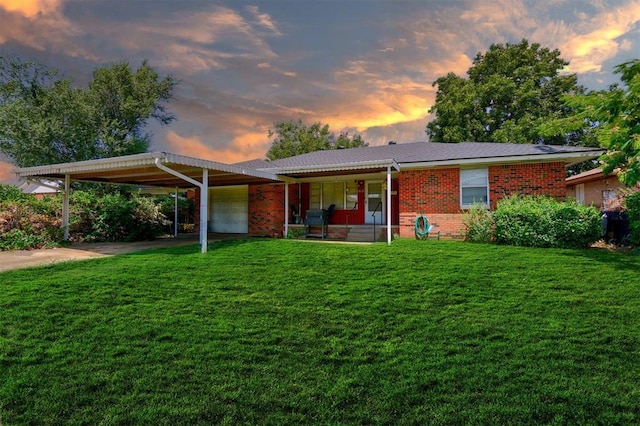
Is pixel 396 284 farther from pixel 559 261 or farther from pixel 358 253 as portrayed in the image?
pixel 559 261

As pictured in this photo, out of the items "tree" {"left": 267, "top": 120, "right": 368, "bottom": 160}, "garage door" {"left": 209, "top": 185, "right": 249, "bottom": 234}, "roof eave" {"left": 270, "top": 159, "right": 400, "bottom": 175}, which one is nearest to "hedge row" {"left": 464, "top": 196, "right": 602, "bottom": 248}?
"roof eave" {"left": 270, "top": 159, "right": 400, "bottom": 175}

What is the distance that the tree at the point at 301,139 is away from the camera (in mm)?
37531

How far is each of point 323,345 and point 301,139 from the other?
3524 cm

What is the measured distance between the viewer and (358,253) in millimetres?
8875

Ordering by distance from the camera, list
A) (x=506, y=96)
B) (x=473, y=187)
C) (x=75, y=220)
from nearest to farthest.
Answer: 1. (x=473, y=187)
2. (x=75, y=220)
3. (x=506, y=96)

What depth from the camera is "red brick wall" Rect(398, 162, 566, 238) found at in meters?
10.9

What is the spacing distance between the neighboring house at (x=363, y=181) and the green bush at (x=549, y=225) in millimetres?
1583

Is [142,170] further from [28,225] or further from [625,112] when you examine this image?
[625,112]

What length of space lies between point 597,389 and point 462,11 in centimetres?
1165

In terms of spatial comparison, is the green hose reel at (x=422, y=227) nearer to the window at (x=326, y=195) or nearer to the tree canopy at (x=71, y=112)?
the window at (x=326, y=195)

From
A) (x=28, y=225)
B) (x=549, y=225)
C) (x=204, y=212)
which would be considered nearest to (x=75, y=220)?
(x=28, y=225)

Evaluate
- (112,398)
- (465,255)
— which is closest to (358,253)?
(465,255)

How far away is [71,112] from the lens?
19.4m

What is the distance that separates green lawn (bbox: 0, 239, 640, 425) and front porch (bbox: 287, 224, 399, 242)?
6.04 meters
